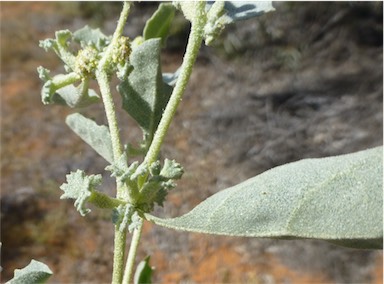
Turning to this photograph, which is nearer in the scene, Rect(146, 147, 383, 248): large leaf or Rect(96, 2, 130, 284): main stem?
Rect(146, 147, 383, 248): large leaf

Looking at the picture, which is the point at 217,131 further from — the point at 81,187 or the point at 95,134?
the point at 81,187

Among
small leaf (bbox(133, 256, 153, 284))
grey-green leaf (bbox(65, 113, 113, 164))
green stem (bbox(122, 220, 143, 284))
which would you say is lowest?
small leaf (bbox(133, 256, 153, 284))

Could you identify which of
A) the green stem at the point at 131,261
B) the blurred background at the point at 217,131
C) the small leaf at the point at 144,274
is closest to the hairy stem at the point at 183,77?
the green stem at the point at 131,261

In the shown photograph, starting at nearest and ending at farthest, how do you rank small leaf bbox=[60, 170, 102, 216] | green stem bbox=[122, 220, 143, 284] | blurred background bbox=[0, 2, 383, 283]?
small leaf bbox=[60, 170, 102, 216], green stem bbox=[122, 220, 143, 284], blurred background bbox=[0, 2, 383, 283]

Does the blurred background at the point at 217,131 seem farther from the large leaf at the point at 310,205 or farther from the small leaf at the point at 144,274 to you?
the large leaf at the point at 310,205

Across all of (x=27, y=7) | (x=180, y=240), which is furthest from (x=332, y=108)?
(x=27, y=7)

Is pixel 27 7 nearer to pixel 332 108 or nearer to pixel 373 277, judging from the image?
pixel 332 108

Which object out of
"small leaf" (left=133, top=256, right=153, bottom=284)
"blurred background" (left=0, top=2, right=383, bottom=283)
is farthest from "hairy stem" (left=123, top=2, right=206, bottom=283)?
"blurred background" (left=0, top=2, right=383, bottom=283)

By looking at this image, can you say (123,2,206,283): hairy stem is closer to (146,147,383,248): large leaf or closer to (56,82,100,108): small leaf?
(146,147,383,248): large leaf
